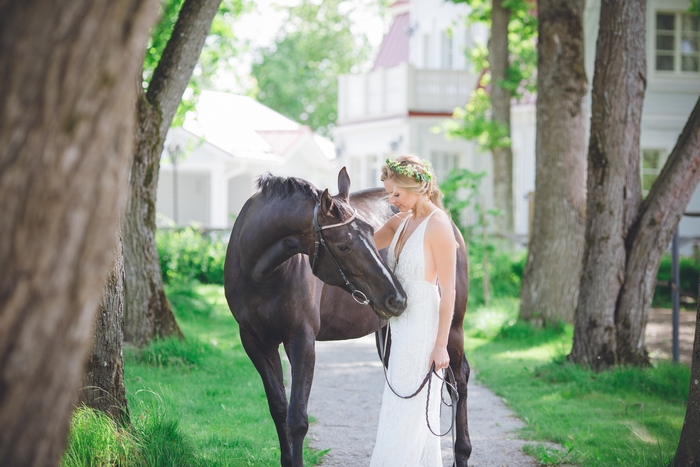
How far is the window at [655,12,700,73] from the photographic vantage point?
2053 cm

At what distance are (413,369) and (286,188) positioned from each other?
4.30 feet

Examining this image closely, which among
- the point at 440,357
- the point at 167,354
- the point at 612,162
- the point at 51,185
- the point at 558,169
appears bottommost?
the point at 167,354

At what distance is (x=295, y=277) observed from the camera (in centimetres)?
488

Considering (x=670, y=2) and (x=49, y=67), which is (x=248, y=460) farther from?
(x=670, y=2)

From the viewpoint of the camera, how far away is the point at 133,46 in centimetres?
191

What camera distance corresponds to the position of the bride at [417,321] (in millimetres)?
4320

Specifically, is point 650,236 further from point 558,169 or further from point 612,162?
point 558,169

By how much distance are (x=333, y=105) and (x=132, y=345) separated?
1669 inches

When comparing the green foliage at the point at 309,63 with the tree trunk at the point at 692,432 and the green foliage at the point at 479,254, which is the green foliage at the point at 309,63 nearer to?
the green foliage at the point at 479,254

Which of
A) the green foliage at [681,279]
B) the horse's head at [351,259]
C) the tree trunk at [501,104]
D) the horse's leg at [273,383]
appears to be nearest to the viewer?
the horse's head at [351,259]

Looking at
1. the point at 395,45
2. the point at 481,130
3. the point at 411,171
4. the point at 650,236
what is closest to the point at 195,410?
the point at 411,171

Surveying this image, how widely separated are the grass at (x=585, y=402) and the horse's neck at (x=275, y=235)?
7.72 ft

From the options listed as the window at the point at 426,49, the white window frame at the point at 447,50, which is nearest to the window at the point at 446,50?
the white window frame at the point at 447,50

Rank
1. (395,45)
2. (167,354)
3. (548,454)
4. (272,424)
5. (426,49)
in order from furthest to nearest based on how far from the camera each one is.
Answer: (395,45), (426,49), (167,354), (272,424), (548,454)
